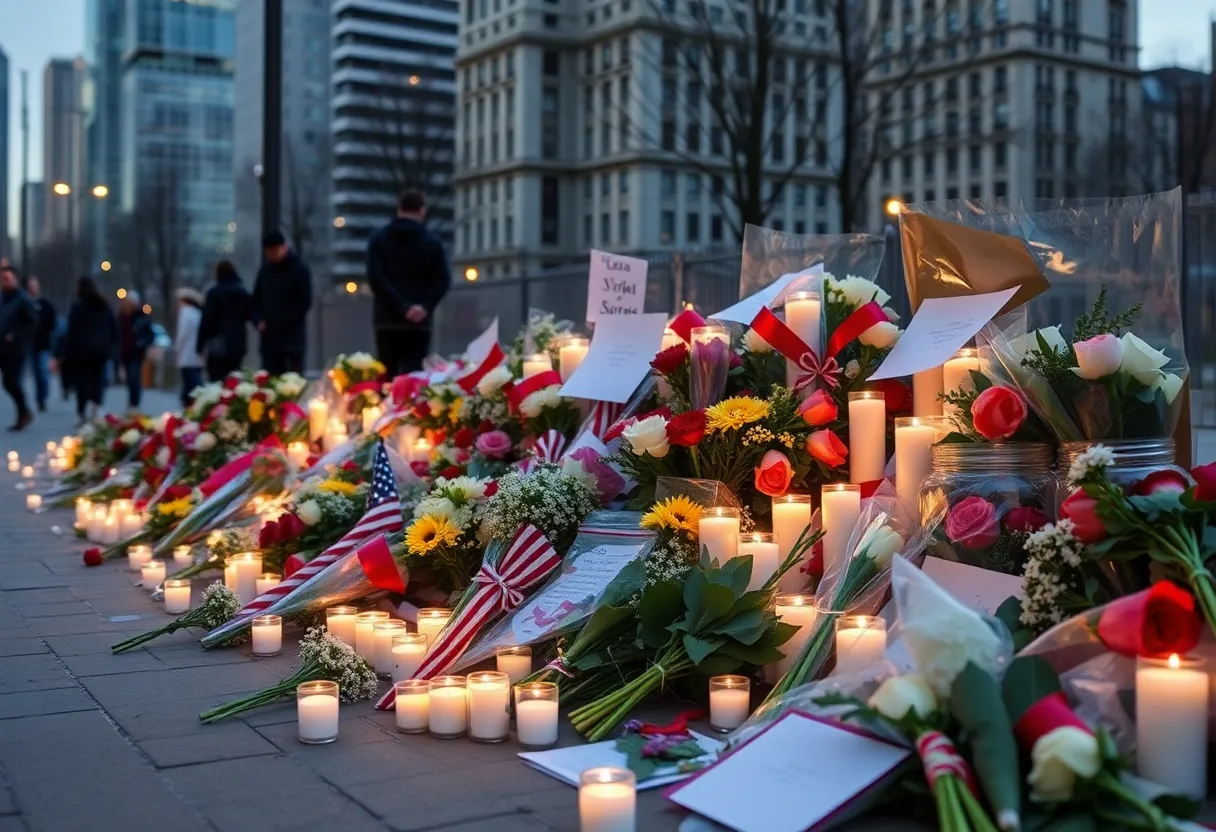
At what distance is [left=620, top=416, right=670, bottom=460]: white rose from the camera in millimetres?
4906

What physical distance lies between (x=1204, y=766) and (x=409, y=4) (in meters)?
112

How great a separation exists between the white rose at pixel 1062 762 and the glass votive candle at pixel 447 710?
1.62 m

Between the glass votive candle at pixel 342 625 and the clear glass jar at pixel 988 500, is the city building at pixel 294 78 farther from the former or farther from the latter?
the clear glass jar at pixel 988 500

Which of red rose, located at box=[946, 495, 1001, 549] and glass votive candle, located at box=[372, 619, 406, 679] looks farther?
glass votive candle, located at box=[372, 619, 406, 679]

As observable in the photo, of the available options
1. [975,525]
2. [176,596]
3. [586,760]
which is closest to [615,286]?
[176,596]

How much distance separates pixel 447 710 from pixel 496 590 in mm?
842

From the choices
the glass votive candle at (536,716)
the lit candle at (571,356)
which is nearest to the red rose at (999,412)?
the glass votive candle at (536,716)

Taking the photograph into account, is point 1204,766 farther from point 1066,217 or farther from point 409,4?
point 409,4

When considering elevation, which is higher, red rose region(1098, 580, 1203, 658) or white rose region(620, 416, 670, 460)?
white rose region(620, 416, 670, 460)

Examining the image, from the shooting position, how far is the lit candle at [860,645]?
369cm

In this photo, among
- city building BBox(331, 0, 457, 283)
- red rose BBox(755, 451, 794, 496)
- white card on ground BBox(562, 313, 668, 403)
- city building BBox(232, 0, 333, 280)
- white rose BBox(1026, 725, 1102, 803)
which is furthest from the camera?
city building BBox(232, 0, 333, 280)

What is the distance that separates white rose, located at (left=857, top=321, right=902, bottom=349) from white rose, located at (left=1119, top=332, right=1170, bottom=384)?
3.89 ft

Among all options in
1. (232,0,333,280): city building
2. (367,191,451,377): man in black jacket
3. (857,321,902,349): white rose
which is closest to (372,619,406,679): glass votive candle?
(857,321,902,349): white rose

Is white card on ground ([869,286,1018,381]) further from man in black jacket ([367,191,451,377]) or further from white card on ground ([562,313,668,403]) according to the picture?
man in black jacket ([367,191,451,377])
